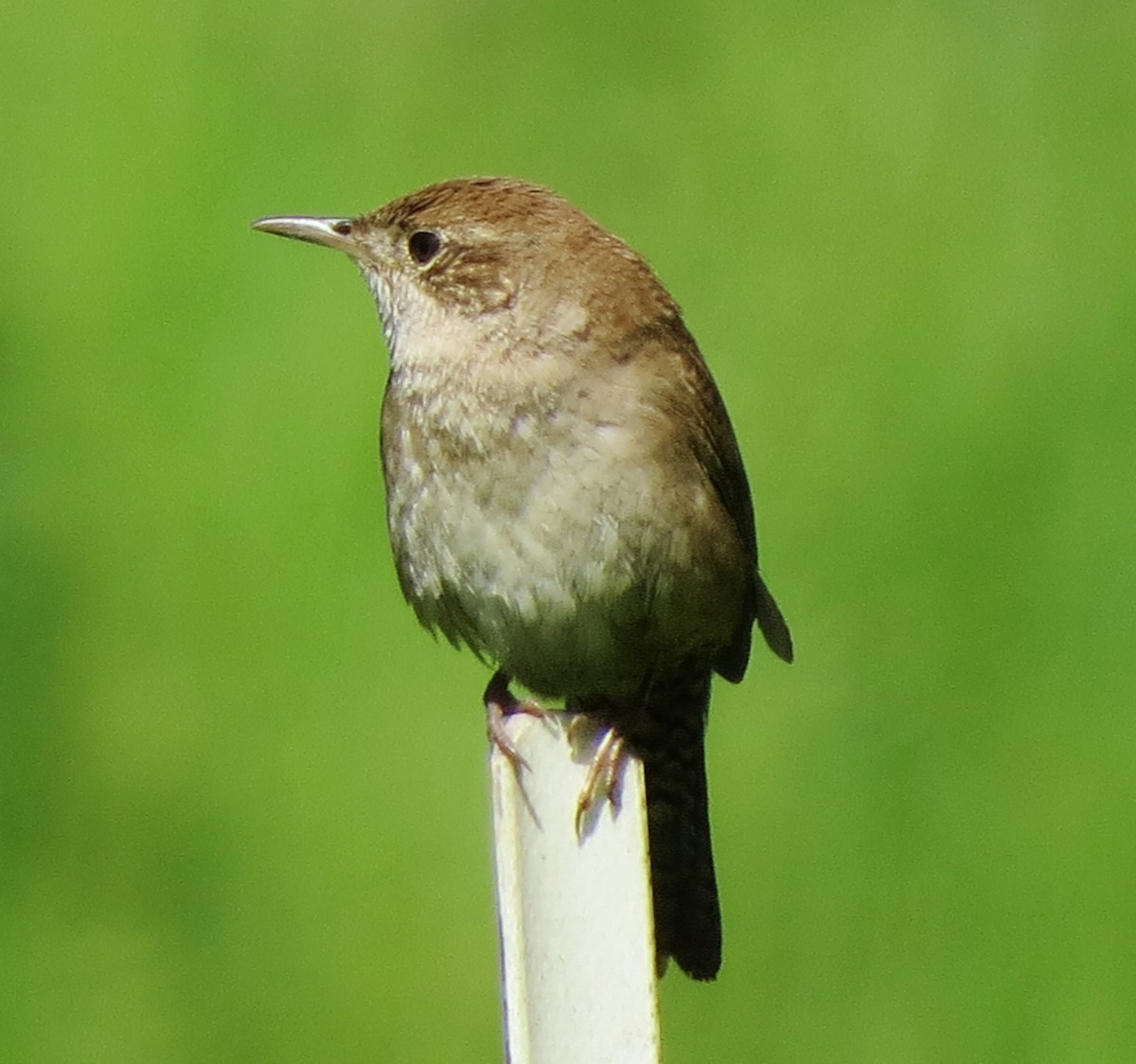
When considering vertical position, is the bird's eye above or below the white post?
above

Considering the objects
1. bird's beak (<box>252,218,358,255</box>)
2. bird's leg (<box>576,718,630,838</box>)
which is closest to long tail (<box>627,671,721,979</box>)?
bird's leg (<box>576,718,630,838</box>)

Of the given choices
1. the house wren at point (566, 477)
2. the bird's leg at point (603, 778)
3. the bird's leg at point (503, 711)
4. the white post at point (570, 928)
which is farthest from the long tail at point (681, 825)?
the white post at point (570, 928)

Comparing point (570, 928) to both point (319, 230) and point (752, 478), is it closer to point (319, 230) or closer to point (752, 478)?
point (319, 230)

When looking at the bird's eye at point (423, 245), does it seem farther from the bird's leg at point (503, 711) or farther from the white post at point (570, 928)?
the white post at point (570, 928)


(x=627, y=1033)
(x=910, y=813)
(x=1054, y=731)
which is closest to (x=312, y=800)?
(x=910, y=813)

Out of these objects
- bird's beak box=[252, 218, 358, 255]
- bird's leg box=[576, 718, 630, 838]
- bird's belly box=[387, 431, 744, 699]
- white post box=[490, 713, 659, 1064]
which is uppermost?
bird's beak box=[252, 218, 358, 255]

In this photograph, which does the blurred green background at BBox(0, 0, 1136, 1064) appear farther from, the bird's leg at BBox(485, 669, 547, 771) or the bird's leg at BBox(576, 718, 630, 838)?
the bird's leg at BBox(576, 718, 630, 838)

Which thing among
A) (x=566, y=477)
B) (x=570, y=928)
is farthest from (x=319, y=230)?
(x=570, y=928)
